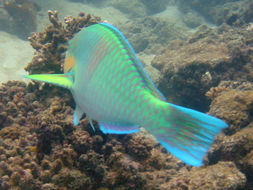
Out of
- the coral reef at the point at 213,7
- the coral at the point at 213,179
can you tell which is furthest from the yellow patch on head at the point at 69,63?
the coral reef at the point at 213,7

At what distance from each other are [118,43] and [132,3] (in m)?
17.2

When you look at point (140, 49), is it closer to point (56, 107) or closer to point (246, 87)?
point (246, 87)

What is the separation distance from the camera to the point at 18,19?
11.0 m

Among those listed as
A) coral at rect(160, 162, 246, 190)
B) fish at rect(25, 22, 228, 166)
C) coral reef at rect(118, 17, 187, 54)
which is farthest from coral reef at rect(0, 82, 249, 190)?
coral reef at rect(118, 17, 187, 54)

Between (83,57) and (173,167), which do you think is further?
(173,167)

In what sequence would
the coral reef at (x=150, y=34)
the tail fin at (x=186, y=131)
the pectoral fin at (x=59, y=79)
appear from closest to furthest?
the tail fin at (x=186, y=131)
the pectoral fin at (x=59, y=79)
the coral reef at (x=150, y=34)

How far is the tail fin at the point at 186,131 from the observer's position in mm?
1062

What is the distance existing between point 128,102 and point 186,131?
1.28 ft

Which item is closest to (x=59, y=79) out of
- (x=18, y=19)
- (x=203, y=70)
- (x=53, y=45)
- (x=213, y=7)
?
(x=53, y=45)

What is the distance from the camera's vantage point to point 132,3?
16.8 metres

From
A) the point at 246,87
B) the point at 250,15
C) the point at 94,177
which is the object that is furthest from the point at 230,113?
the point at 250,15

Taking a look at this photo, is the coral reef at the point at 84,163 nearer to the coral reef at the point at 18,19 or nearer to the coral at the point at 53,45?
the coral at the point at 53,45

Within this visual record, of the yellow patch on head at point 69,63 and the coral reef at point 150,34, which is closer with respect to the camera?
the yellow patch on head at point 69,63

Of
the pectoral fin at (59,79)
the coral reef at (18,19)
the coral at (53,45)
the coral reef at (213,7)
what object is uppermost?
the coral reef at (213,7)
